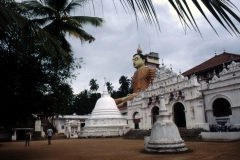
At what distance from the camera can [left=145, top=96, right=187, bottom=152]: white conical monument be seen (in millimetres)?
10843

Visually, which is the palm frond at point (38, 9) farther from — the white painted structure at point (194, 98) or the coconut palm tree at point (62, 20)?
the white painted structure at point (194, 98)

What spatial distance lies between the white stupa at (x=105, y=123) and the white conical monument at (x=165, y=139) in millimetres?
19708

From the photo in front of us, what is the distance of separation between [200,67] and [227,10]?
3140 centimetres

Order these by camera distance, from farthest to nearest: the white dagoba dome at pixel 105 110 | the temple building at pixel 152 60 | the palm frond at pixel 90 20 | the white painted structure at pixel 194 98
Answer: the temple building at pixel 152 60 → the white dagoba dome at pixel 105 110 → the white painted structure at pixel 194 98 → the palm frond at pixel 90 20

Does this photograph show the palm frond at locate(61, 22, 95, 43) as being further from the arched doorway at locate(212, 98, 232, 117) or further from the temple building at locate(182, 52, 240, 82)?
the temple building at locate(182, 52, 240, 82)

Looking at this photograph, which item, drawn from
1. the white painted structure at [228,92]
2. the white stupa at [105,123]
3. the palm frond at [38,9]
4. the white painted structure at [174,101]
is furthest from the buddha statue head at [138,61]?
the palm frond at [38,9]

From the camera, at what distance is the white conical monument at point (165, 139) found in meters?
10.8

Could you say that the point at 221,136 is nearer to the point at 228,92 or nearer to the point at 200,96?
the point at 228,92

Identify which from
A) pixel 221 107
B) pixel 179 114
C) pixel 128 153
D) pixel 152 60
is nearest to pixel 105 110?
pixel 179 114

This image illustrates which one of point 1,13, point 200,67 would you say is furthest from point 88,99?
point 1,13

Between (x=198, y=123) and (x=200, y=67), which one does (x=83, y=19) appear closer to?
(x=198, y=123)

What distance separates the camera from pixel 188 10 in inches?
38.4

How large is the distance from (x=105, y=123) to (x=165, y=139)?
21.7m

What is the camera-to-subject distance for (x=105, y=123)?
3200 cm
